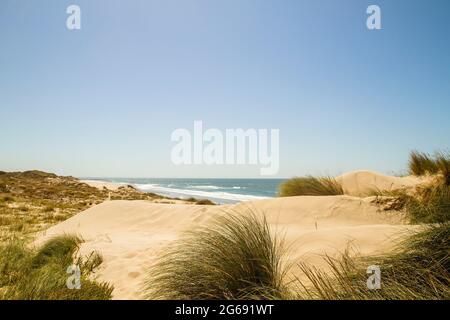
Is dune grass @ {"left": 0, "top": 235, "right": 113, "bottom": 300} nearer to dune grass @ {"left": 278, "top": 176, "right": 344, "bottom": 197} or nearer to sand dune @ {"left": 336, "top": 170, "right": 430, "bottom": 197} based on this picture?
dune grass @ {"left": 278, "top": 176, "right": 344, "bottom": 197}

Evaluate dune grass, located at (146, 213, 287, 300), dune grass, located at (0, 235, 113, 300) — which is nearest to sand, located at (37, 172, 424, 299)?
dune grass, located at (0, 235, 113, 300)

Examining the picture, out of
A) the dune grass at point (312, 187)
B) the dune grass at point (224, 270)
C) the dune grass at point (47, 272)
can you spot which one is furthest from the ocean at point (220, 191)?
the dune grass at point (224, 270)

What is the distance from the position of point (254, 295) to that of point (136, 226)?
7.66m

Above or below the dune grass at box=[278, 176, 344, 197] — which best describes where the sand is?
below

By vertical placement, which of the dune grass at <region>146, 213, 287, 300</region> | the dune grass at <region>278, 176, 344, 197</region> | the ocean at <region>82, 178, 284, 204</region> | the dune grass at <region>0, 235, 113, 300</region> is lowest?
the ocean at <region>82, 178, 284, 204</region>

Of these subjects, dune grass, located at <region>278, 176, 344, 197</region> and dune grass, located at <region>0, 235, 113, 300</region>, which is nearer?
dune grass, located at <region>0, 235, 113, 300</region>

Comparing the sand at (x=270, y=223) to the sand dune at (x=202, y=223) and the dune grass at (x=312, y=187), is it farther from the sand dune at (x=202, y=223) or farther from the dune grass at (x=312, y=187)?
the dune grass at (x=312, y=187)

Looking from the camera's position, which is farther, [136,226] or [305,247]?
[136,226]

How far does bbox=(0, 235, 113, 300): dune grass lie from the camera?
3.33 metres

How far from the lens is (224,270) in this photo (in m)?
3.34
